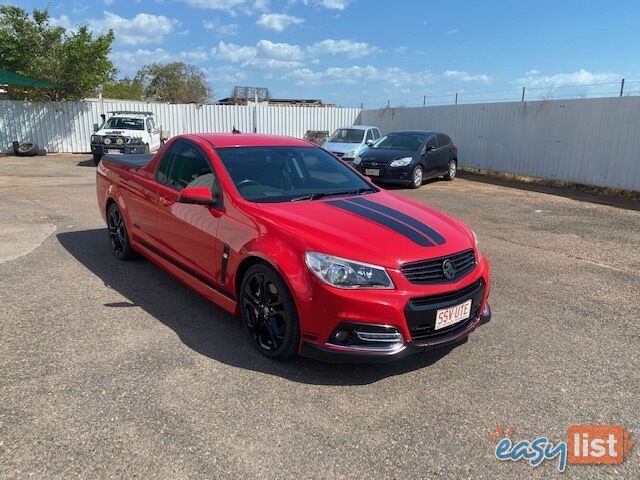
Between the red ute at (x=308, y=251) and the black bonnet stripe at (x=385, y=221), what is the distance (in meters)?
0.02

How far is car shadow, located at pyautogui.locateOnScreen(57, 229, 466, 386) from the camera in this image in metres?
3.52

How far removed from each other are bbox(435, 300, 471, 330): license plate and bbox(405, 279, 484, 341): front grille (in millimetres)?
26

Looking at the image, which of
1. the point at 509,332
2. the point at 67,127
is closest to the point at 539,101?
the point at 509,332

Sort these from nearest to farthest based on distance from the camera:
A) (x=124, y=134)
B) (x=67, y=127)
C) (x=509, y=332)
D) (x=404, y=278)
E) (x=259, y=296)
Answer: (x=404, y=278)
(x=259, y=296)
(x=509, y=332)
(x=124, y=134)
(x=67, y=127)

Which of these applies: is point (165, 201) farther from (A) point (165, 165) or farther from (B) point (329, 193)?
(B) point (329, 193)

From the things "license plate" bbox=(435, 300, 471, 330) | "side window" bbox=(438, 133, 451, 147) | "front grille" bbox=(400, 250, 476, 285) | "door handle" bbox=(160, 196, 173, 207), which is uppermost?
"side window" bbox=(438, 133, 451, 147)

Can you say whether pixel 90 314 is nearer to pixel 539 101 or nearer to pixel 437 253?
pixel 437 253

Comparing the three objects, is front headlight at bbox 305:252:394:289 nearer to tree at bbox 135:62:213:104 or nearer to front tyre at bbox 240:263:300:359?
front tyre at bbox 240:263:300:359

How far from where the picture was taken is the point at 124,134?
16.7 m

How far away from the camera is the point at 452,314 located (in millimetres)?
3379

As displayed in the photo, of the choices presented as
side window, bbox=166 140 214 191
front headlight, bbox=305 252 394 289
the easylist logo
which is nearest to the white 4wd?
side window, bbox=166 140 214 191

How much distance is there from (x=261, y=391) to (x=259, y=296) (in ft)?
2.30

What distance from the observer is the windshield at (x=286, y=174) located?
4180mm

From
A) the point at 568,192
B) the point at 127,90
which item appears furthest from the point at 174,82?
the point at 568,192
